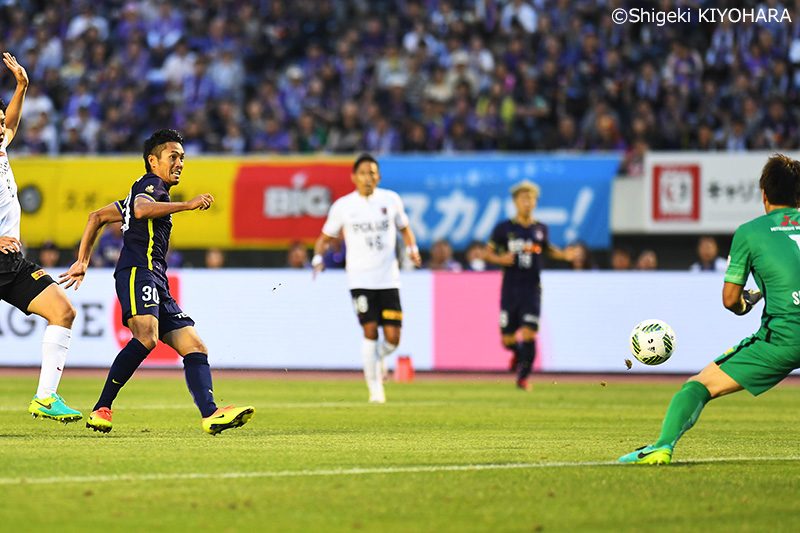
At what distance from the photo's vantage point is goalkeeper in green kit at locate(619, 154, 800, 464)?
822 centimetres

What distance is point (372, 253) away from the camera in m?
15.4

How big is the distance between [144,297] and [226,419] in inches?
40.5

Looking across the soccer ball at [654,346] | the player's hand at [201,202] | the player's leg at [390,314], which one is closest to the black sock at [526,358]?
the player's leg at [390,314]

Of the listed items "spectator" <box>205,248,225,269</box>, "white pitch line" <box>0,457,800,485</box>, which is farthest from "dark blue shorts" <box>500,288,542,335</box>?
"white pitch line" <box>0,457,800,485</box>

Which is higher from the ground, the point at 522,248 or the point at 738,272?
the point at 738,272

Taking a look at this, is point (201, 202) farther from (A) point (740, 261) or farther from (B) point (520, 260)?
(B) point (520, 260)

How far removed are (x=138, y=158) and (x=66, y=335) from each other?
1470 cm

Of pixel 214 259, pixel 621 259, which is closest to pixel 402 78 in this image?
pixel 214 259

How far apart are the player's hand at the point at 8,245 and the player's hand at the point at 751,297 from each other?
16.5ft

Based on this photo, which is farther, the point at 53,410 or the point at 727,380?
the point at 53,410

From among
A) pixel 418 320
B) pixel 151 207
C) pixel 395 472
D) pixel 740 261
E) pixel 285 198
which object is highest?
pixel 285 198

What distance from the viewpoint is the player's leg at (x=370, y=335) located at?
15.0m

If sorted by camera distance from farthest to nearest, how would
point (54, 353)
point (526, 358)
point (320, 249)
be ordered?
point (526, 358), point (320, 249), point (54, 353)

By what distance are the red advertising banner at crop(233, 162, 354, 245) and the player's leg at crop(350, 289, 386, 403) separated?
9106mm
